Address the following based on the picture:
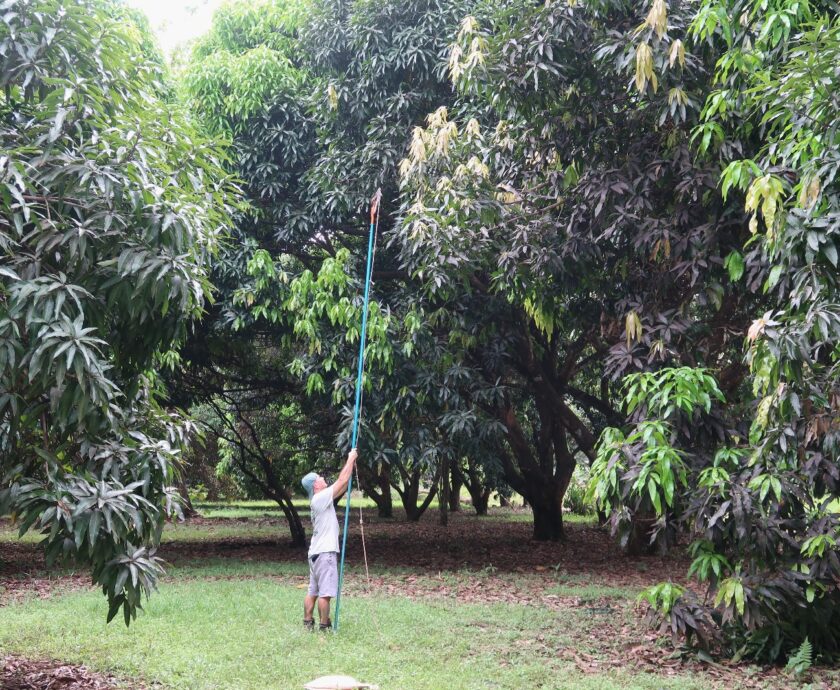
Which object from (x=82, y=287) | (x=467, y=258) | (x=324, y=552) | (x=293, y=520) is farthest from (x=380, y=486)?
(x=82, y=287)

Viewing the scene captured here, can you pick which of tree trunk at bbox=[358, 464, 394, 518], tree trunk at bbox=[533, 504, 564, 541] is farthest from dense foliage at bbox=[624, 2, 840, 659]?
tree trunk at bbox=[358, 464, 394, 518]

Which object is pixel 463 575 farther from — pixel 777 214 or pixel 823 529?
pixel 777 214

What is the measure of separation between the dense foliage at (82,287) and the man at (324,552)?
2672 millimetres

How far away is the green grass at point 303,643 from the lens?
6078 millimetres

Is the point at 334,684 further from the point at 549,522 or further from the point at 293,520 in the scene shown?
the point at 549,522

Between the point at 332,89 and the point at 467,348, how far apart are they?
13.1 ft

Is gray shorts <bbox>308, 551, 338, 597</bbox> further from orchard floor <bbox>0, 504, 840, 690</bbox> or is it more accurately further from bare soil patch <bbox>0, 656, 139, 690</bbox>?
bare soil patch <bbox>0, 656, 139, 690</bbox>

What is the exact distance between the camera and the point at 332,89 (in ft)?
36.2

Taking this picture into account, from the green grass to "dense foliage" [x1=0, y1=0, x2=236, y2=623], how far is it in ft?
6.64

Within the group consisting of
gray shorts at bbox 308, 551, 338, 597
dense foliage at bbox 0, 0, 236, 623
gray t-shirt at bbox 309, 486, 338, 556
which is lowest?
gray shorts at bbox 308, 551, 338, 597

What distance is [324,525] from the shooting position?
7613 millimetres

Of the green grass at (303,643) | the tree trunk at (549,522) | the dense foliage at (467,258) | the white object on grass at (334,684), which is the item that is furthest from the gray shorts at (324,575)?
the tree trunk at (549,522)

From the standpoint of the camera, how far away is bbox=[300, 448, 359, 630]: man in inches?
291

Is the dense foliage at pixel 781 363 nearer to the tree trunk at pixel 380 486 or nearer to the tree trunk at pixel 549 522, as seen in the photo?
the tree trunk at pixel 549 522
